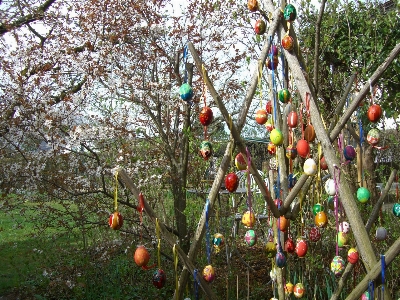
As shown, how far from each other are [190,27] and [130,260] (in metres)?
2.35

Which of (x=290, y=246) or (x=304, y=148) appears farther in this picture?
A: (x=290, y=246)

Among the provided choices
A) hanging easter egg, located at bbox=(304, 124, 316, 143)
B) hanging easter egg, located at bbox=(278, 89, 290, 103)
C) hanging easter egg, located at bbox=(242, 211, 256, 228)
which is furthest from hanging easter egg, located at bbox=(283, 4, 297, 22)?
hanging easter egg, located at bbox=(242, 211, 256, 228)

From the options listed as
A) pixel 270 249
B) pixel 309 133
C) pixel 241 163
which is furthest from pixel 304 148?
pixel 270 249

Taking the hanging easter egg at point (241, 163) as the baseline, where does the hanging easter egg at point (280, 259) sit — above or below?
below

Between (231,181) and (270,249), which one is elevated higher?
(231,181)

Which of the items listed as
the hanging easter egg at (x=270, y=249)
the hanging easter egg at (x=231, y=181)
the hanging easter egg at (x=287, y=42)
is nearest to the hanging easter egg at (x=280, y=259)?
the hanging easter egg at (x=270, y=249)

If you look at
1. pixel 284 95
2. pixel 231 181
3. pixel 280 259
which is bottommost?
pixel 280 259

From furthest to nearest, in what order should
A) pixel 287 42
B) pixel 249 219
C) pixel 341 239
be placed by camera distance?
pixel 341 239 → pixel 249 219 → pixel 287 42

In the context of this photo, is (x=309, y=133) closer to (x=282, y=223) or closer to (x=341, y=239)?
(x=282, y=223)

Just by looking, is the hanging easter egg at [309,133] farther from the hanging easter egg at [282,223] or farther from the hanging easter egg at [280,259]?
the hanging easter egg at [280,259]

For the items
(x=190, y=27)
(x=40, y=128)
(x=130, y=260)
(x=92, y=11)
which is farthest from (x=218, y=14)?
(x=130, y=260)

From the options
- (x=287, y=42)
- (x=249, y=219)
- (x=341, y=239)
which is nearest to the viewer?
(x=287, y=42)

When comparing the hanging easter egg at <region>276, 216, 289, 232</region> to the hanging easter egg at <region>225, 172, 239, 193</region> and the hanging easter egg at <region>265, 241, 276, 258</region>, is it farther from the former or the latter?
the hanging easter egg at <region>225, 172, 239, 193</region>

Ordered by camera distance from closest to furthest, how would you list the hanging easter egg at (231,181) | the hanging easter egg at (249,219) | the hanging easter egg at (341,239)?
the hanging easter egg at (231,181), the hanging easter egg at (249,219), the hanging easter egg at (341,239)
